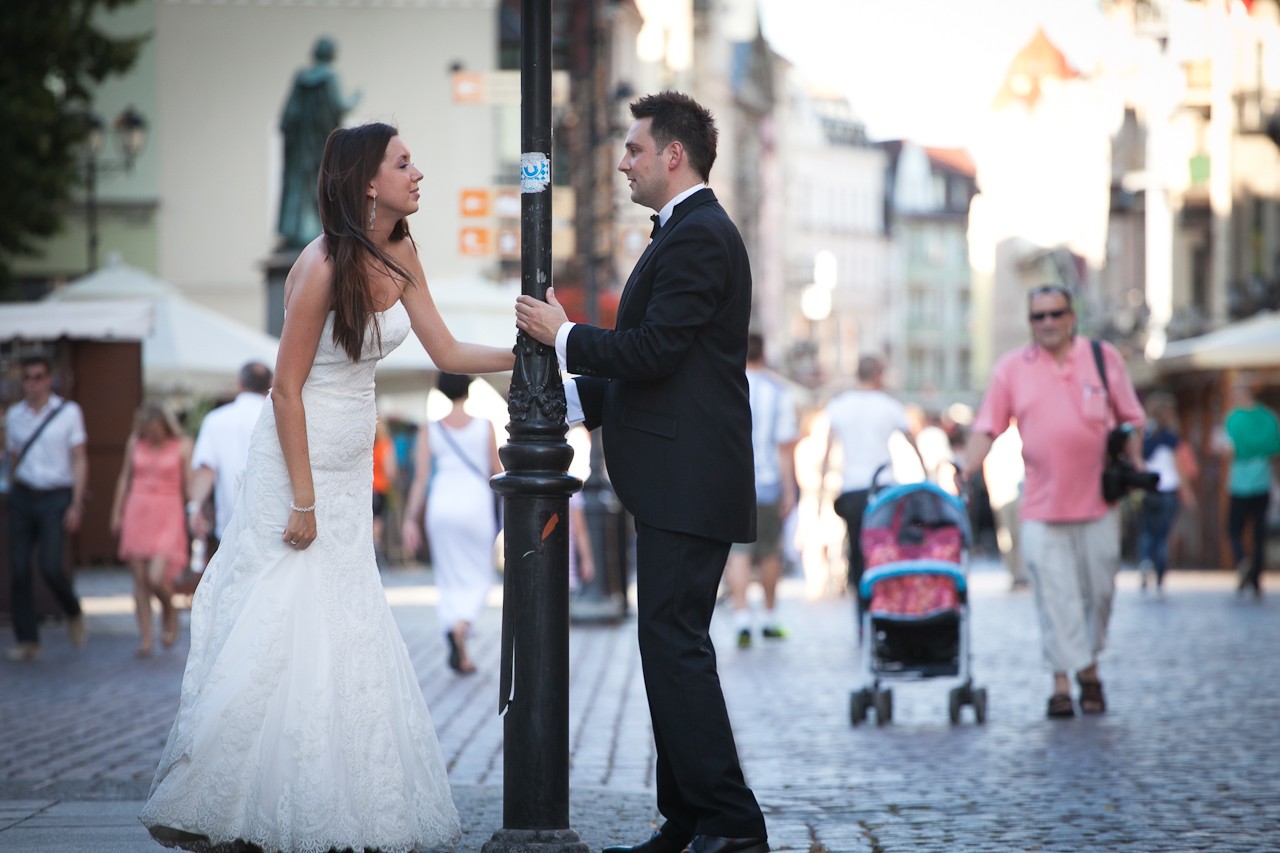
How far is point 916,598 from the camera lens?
10031 mm

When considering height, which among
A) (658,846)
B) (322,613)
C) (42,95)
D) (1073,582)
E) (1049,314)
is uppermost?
(42,95)

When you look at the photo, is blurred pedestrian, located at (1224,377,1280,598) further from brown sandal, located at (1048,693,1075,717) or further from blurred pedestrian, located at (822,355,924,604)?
brown sandal, located at (1048,693,1075,717)

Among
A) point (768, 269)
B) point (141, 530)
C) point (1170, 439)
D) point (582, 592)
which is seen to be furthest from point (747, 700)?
point (768, 269)

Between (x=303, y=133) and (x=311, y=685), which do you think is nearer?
(x=311, y=685)

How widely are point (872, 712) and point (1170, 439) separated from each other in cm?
1334

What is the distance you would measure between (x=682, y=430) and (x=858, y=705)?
15.2ft

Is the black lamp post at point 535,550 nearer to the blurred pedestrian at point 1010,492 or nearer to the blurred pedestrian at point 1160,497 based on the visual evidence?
the blurred pedestrian at point 1160,497

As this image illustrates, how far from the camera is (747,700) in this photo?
435 inches

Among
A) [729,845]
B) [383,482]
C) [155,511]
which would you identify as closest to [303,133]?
[383,482]

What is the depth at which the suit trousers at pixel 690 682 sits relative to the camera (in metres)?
5.64

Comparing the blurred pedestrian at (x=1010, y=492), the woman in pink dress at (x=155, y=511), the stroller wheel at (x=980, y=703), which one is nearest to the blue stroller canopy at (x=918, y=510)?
the stroller wheel at (x=980, y=703)

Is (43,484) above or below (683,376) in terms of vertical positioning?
below

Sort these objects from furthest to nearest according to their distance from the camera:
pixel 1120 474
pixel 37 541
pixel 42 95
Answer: pixel 42 95, pixel 37 541, pixel 1120 474

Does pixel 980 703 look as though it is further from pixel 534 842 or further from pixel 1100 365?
pixel 534 842
